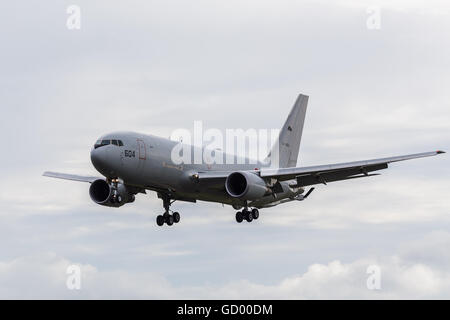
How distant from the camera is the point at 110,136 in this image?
50.7 metres

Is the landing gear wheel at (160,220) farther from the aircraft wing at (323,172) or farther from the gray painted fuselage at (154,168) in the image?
the aircraft wing at (323,172)

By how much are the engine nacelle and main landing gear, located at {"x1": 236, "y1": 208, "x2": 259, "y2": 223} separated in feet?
10.4

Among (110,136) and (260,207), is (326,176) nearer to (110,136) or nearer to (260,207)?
(260,207)

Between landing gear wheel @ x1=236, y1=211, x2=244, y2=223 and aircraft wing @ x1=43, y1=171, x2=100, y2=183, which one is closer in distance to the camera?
landing gear wheel @ x1=236, y1=211, x2=244, y2=223

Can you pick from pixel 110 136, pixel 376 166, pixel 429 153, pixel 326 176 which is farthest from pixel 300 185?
pixel 110 136

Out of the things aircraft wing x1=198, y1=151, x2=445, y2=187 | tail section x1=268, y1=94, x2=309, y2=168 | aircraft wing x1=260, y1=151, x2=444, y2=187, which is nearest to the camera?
aircraft wing x1=260, y1=151, x2=444, y2=187

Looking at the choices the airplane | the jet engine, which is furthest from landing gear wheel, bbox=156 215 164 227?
the jet engine

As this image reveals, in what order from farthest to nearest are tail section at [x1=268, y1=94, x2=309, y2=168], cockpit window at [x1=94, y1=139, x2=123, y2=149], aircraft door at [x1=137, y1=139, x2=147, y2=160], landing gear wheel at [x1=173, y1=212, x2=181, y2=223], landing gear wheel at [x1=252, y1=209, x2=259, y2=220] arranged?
1. tail section at [x1=268, y1=94, x2=309, y2=168]
2. landing gear wheel at [x1=252, y1=209, x2=259, y2=220]
3. landing gear wheel at [x1=173, y1=212, x2=181, y2=223]
4. aircraft door at [x1=137, y1=139, x2=147, y2=160]
5. cockpit window at [x1=94, y1=139, x2=123, y2=149]

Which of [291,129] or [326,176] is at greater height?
[291,129]

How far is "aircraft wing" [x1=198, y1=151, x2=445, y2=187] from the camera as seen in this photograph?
53.1 meters

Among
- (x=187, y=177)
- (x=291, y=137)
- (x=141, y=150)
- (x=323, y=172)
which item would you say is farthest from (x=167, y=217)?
(x=291, y=137)

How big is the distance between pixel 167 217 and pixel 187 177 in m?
4.49

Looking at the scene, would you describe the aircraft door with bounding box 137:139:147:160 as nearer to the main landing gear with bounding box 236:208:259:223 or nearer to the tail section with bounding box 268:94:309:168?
the main landing gear with bounding box 236:208:259:223

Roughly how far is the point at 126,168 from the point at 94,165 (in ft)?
6.04
